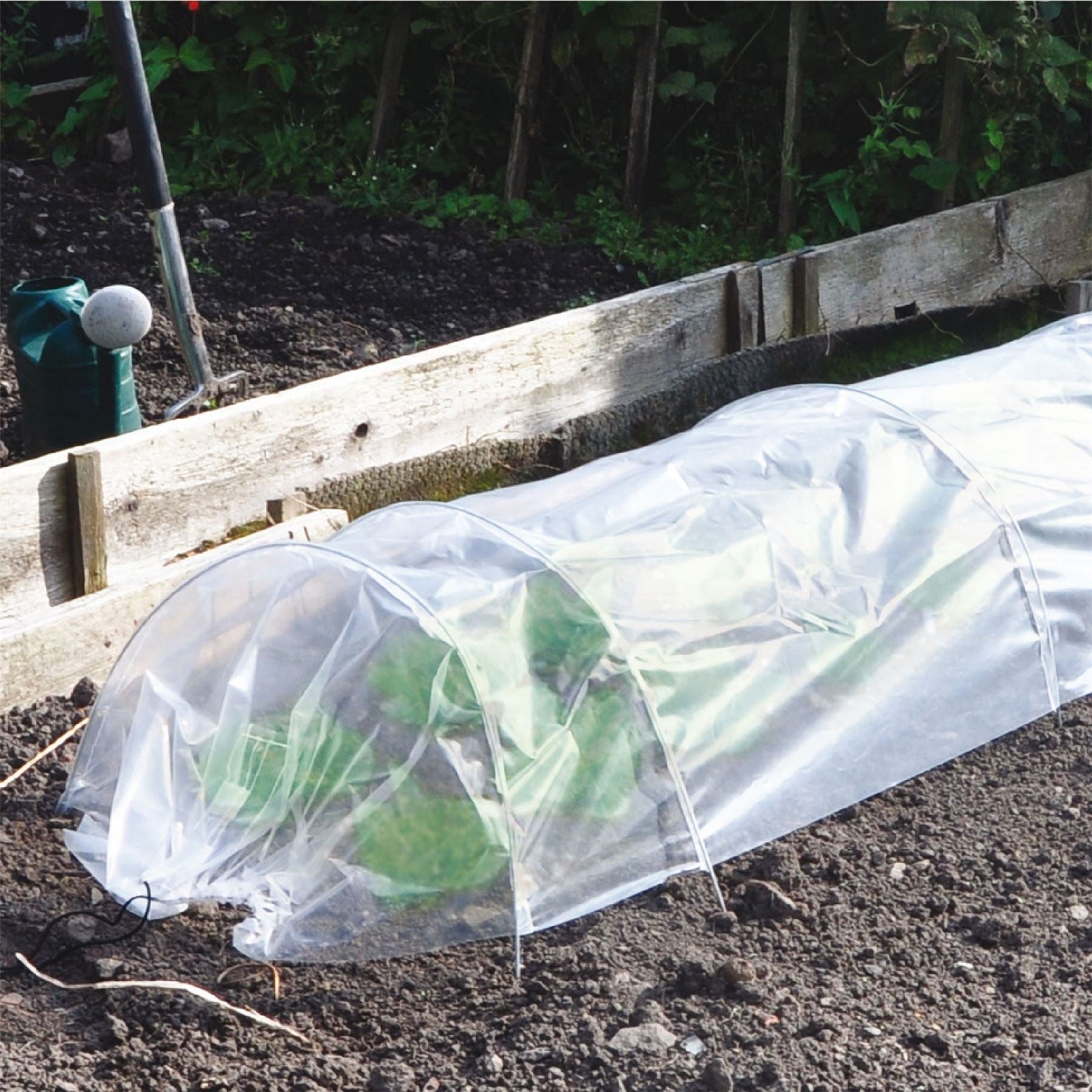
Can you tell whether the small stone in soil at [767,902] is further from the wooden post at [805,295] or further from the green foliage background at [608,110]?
the green foliage background at [608,110]

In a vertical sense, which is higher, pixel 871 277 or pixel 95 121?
pixel 95 121

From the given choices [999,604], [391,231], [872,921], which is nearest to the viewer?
[872,921]

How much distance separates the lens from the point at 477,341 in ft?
15.4

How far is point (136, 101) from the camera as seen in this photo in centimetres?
448

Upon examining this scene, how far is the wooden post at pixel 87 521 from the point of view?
148 inches

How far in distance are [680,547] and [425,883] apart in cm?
91

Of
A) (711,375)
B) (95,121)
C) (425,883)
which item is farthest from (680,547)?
(95,121)

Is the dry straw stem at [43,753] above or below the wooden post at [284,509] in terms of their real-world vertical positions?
below

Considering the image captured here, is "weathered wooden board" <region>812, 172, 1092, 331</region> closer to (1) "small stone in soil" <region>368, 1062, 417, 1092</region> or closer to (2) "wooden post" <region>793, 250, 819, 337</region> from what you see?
(2) "wooden post" <region>793, 250, 819, 337</region>

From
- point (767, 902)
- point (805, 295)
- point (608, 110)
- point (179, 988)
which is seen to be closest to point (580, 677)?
point (767, 902)

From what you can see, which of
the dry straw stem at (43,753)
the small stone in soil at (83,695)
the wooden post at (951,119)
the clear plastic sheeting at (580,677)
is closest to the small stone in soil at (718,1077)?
the clear plastic sheeting at (580,677)

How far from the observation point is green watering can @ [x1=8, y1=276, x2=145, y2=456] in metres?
4.25

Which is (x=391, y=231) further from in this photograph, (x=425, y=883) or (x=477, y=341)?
(x=425, y=883)

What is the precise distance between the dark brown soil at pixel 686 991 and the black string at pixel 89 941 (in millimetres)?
22
